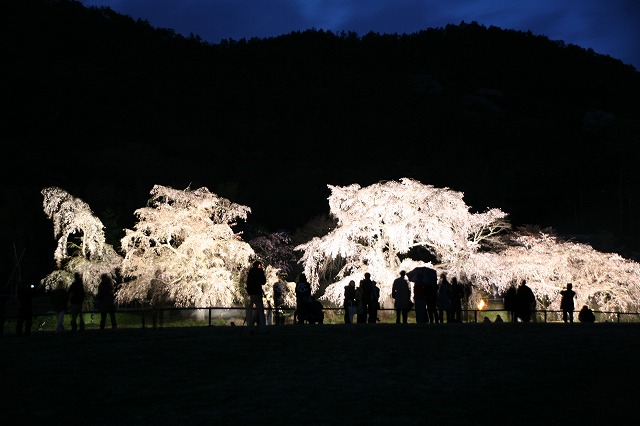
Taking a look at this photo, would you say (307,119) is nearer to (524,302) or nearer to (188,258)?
(188,258)

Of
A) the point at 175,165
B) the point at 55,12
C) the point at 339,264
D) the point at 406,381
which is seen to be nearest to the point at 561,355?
the point at 406,381

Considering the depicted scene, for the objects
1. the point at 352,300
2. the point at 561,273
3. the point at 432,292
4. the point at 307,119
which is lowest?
the point at 352,300

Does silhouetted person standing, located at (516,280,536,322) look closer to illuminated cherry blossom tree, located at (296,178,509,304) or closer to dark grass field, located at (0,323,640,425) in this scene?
dark grass field, located at (0,323,640,425)

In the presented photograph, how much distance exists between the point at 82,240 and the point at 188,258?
531 cm

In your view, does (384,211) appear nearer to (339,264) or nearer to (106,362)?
(339,264)

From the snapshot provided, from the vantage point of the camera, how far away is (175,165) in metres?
81.8

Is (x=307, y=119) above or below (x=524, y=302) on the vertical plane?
above

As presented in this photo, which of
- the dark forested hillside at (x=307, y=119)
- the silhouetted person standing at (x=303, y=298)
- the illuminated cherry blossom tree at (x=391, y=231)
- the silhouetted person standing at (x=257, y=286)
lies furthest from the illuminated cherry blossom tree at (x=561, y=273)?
the dark forested hillside at (x=307, y=119)

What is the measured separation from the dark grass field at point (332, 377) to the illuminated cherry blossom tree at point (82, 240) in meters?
18.3

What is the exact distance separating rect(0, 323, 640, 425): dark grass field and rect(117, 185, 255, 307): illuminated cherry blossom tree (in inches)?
708

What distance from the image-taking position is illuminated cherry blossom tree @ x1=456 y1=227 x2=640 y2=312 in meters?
34.2

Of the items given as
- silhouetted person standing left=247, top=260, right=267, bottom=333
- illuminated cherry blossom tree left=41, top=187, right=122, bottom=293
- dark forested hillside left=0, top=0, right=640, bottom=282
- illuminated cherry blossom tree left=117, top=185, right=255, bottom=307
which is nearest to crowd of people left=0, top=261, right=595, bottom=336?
silhouetted person standing left=247, top=260, right=267, bottom=333

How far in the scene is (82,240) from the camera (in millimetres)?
36531

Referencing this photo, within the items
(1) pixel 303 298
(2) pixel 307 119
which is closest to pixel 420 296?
(1) pixel 303 298
